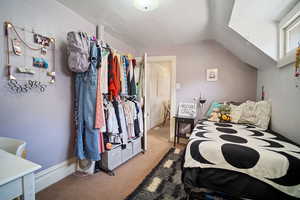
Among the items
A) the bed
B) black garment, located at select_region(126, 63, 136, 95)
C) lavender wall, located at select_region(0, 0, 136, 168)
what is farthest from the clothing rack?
the bed

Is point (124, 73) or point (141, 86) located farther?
point (141, 86)

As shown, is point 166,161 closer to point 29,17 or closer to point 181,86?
point 181,86

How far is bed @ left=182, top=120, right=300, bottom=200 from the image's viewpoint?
104 centimetres

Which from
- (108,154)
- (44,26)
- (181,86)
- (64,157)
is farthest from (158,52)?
(64,157)

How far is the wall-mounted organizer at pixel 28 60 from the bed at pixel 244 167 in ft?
6.07

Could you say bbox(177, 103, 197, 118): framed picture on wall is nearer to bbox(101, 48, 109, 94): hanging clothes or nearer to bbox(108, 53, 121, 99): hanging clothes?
bbox(108, 53, 121, 99): hanging clothes

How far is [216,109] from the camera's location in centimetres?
253

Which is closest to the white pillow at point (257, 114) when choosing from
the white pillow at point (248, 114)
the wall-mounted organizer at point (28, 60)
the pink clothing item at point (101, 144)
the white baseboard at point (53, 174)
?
the white pillow at point (248, 114)

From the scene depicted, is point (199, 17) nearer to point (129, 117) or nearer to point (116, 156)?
point (129, 117)

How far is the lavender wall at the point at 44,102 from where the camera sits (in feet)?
4.25

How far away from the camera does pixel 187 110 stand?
2971 millimetres

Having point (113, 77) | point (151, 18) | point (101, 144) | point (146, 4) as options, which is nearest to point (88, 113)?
point (101, 144)

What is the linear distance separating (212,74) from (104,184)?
2.78 metres

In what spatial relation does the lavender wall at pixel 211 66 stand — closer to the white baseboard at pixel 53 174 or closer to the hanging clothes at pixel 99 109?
the hanging clothes at pixel 99 109
